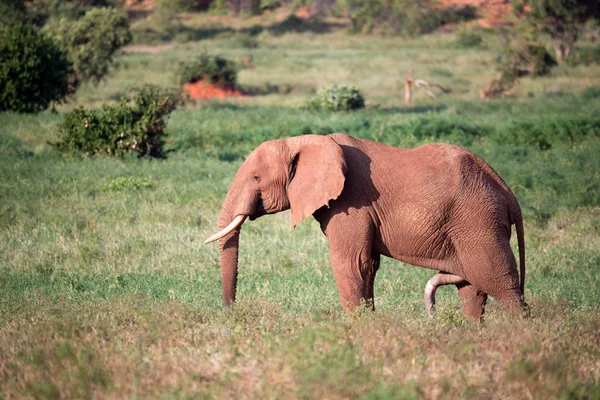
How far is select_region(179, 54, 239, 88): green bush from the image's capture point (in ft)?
103

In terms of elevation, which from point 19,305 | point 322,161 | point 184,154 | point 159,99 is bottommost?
point 184,154

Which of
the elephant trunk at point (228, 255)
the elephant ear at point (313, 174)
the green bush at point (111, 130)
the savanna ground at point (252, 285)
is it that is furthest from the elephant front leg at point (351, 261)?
the green bush at point (111, 130)

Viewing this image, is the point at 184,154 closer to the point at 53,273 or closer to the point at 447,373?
the point at 53,273

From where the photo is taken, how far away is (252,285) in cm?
998

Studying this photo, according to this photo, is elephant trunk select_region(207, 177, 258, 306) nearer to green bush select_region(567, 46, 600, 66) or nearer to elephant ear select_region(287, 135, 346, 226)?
elephant ear select_region(287, 135, 346, 226)

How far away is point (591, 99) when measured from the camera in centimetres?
2730

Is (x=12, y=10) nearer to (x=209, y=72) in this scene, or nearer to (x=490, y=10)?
(x=209, y=72)

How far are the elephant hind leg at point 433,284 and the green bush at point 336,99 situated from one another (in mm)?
16865

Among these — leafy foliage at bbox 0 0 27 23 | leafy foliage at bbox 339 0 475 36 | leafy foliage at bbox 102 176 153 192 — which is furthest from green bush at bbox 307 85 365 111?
leafy foliage at bbox 339 0 475 36

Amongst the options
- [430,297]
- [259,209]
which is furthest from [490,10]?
[259,209]

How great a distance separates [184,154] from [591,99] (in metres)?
14.6

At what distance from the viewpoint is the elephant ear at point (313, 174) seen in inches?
294

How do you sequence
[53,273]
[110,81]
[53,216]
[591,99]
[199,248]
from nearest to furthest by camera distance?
1. [53,273]
2. [199,248]
3. [53,216]
4. [591,99]
5. [110,81]

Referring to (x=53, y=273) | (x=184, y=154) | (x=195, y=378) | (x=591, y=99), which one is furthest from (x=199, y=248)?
(x=591, y=99)
